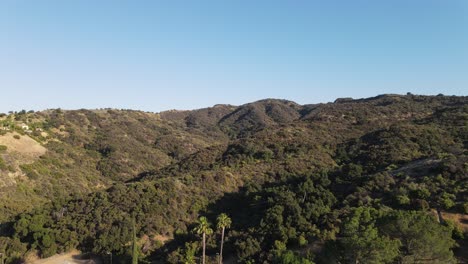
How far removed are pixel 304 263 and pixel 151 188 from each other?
38.0 m

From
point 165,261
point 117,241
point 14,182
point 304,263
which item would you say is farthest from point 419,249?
point 14,182

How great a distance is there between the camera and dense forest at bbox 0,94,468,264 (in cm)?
4100

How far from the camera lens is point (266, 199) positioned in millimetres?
64688

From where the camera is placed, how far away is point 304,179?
68125mm

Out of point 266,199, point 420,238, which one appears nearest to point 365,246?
point 420,238

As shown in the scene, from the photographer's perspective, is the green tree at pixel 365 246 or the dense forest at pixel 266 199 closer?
the green tree at pixel 365 246

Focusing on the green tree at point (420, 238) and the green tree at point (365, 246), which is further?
the green tree at point (420, 238)

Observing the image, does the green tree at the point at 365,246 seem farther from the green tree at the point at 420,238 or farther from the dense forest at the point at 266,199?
the green tree at the point at 420,238

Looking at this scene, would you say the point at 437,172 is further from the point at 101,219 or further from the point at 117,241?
the point at 101,219

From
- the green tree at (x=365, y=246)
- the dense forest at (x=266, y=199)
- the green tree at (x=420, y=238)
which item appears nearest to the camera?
the green tree at (x=365, y=246)

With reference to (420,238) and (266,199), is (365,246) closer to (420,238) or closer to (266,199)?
(420,238)

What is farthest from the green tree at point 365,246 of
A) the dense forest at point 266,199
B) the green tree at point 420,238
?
the green tree at point 420,238

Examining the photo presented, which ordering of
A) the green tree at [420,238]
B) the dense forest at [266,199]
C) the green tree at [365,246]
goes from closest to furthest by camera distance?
the green tree at [365,246] → the green tree at [420,238] → the dense forest at [266,199]

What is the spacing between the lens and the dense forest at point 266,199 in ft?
135
